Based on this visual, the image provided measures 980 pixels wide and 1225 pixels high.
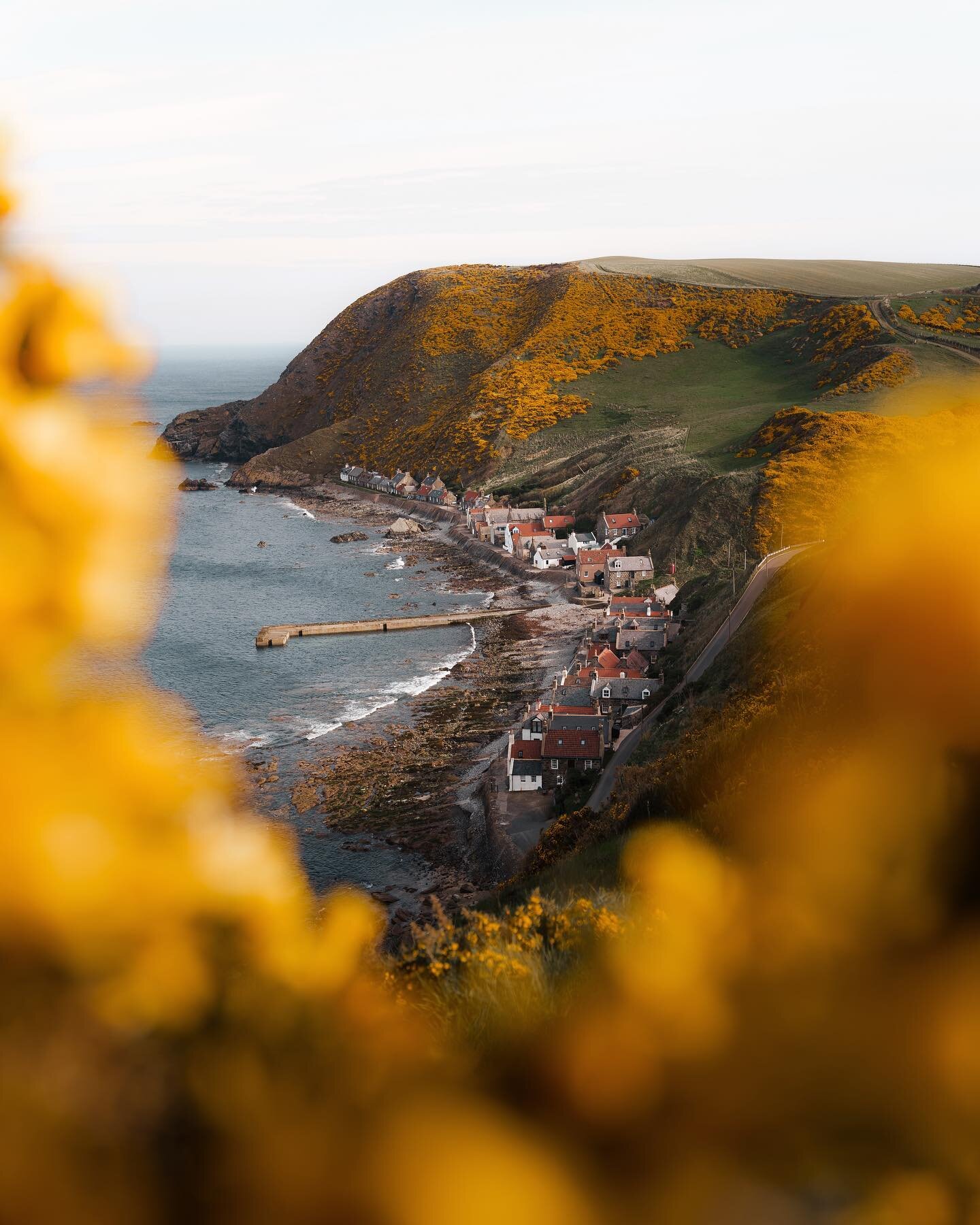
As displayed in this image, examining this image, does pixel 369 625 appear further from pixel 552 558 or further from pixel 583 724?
pixel 583 724

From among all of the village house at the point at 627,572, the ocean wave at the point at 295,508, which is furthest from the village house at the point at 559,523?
the ocean wave at the point at 295,508

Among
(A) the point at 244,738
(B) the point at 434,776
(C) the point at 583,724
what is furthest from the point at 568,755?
(A) the point at 244,738

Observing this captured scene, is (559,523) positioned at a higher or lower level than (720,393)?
lower

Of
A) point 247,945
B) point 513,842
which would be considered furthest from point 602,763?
point 247,945

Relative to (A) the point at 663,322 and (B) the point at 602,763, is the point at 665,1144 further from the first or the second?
(A) the point at 663,322

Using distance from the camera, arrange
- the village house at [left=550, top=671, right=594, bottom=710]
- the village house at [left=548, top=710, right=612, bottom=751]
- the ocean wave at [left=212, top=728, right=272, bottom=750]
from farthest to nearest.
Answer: the ocean wave at [left=212, top=728, right=272, bottom=750] → the village house at [left=550, top=671, right=594, bottom=710] → the village house at [left=548, top=710, right=612, bottom=751]

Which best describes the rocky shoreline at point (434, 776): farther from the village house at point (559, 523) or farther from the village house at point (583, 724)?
the village house at point (559, 523)

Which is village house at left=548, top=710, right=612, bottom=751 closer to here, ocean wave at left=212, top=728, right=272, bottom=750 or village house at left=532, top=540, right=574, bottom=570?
ocean wave at left=212, top=728, right=272, bottom=750

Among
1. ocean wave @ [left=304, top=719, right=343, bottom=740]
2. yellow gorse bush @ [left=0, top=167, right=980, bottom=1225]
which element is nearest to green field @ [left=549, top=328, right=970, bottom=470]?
ocean wave @ [left=304, top=719, right=343, bottom=740]
